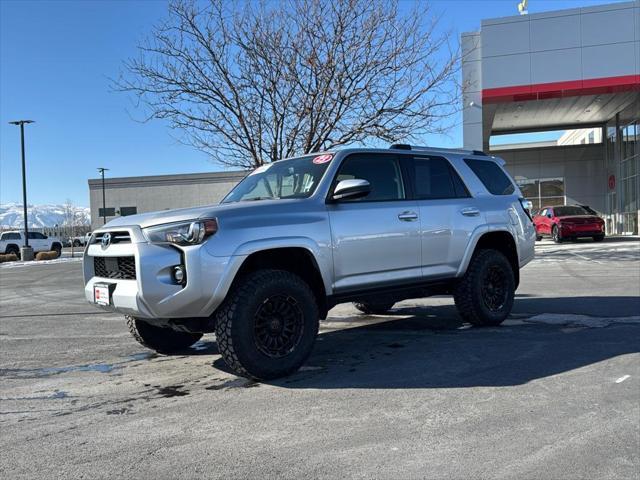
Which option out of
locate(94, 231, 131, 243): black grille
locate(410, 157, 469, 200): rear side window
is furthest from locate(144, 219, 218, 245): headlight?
locate(410, 157, 469, 200): rear side window

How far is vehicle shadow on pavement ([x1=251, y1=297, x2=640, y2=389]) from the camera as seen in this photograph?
4523 millimetres

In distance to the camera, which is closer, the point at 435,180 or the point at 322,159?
the point at 322,159

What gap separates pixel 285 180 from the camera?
5641 mm

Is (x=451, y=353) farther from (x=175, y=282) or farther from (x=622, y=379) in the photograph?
(x=175, y=282)

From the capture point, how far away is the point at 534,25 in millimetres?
21344

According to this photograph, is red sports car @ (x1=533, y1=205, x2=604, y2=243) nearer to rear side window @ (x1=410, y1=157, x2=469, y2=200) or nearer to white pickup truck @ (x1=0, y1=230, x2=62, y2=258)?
rear side window @ (x1=410, y1=157, x2=469, y2=200)

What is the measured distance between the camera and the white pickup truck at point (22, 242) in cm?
3581

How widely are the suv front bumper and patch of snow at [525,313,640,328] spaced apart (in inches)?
170

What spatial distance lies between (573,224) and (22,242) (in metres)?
32.7

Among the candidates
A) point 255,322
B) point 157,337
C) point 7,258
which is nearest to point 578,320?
point 255,322

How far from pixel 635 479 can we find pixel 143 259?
3.50m

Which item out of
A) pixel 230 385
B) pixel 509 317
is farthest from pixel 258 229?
pixel 509 317

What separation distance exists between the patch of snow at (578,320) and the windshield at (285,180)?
3486 mm

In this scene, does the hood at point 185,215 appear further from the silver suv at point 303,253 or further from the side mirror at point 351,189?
the side mirror at point 351,189
